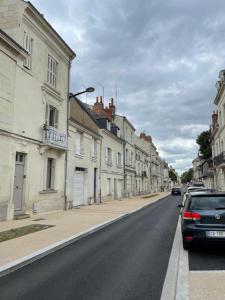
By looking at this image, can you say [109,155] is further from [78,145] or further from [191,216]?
[191,216]

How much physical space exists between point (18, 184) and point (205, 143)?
136ft

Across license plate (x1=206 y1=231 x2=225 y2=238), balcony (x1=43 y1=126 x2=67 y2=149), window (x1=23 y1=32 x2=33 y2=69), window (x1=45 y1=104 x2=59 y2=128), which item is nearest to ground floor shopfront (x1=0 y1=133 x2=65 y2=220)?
balcony (x1=43 y1=126 x2=67 y2=149)

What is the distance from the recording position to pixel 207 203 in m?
7.18

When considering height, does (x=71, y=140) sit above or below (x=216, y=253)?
above

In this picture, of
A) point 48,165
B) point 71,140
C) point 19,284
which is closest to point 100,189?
point 71,140

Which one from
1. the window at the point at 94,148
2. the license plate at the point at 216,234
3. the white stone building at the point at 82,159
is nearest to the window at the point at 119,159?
the white stone building at the point at 82,159

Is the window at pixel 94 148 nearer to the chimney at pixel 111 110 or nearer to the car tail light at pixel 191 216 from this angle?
the chimney at pixel 111 110

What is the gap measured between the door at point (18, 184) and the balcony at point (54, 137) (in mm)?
1855

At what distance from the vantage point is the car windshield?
23.1ft

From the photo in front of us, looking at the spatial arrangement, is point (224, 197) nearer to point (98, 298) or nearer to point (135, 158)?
point (98, 298)

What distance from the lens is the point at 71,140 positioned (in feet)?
63.7

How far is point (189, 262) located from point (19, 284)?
3.40 m

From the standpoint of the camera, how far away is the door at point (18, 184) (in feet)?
43.5

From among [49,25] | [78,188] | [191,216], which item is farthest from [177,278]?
[78,188]
